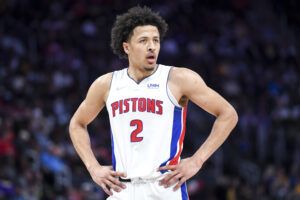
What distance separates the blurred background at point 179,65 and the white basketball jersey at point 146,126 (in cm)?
506

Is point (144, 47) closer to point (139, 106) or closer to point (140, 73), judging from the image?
point (140, 73)

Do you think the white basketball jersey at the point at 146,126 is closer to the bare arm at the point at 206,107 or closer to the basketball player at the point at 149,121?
the basketball player at the point at 149,121

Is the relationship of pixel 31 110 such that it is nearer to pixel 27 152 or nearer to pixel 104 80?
pixel 27 152

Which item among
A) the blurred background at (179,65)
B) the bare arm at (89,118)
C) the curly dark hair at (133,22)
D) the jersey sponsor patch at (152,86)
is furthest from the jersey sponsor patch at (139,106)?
the blurred background at (179,65)

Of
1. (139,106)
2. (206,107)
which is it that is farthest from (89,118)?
(206,107)

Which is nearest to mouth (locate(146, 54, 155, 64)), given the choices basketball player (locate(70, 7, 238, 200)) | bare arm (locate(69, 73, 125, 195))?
basketball player (locate(70, 7, 238, 200))

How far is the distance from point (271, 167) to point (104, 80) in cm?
776

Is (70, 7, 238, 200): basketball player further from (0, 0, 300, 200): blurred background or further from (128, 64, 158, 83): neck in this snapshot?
(0, 0, 300, 200): blurred background

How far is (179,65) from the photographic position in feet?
45.1

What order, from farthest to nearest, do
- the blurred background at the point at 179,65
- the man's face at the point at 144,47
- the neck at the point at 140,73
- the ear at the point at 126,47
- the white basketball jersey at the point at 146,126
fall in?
the blurred background at the point at 179,65 → the ear at the point at 126,47 → the neck at the point at 140,73 → the man's face at the point at 144,47 → the white basketball jersey at the point at 146,126

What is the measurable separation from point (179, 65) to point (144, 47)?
928 centimetres

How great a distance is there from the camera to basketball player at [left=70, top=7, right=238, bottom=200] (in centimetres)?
433

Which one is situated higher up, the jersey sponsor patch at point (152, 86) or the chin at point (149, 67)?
the chin at point (149, 67)

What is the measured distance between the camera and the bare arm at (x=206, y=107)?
4.24 meters
